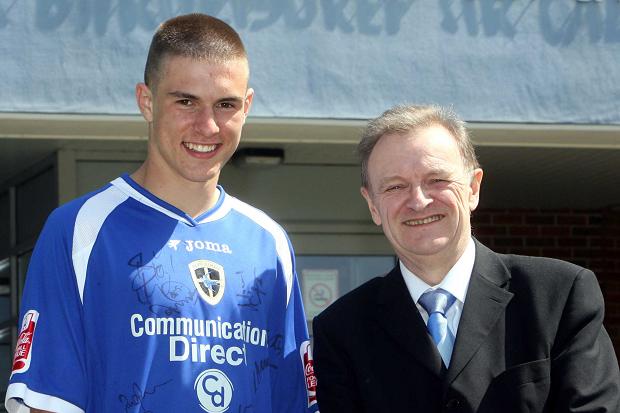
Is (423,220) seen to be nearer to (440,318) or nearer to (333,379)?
(440,318)

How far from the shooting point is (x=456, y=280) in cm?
329

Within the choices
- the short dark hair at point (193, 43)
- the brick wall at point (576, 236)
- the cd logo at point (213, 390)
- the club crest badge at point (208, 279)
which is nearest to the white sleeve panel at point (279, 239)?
the club crest badge at point (208, 279)

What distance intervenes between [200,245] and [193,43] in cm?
56

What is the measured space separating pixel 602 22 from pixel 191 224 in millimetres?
3167

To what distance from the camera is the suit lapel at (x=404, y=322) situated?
3191 mm

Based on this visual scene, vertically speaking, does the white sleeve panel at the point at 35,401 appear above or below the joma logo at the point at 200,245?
below

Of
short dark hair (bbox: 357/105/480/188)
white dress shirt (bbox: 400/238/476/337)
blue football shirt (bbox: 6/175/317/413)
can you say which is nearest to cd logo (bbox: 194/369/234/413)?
blue football shirt (bbox: 6/175/317/413)

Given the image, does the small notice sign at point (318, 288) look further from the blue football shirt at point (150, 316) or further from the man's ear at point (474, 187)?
the man's ear at point (474, 187)

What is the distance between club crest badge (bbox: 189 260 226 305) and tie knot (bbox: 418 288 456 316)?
22.4 inches

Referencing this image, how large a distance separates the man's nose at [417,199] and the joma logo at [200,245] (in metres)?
0.55

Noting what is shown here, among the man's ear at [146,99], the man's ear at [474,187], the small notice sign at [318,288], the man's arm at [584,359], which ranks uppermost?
the small notice sign at [318,288]

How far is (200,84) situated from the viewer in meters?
3.27

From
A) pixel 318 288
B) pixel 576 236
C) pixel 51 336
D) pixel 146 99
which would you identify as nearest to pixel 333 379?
pixel 51 336

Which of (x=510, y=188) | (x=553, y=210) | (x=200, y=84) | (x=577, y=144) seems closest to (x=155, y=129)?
(x=200, y=84)
